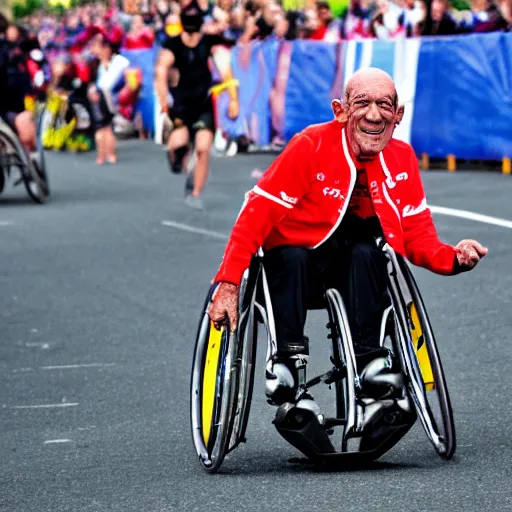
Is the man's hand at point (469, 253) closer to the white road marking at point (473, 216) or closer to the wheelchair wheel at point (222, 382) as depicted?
the wheelchair wheel at point (222, 382)

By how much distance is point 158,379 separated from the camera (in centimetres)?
761

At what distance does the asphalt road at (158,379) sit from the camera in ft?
16.7

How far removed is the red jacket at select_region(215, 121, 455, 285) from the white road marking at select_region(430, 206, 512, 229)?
7.45 meters

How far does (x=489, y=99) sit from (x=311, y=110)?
424cm

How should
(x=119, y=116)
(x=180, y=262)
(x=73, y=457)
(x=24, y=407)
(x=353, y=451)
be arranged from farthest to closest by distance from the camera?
(x=119, y=116)
(x=180, y=262)
(x=24, y=407)
(x=73, y=457)
(x=353, y=451)

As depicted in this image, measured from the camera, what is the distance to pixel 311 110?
20984mm

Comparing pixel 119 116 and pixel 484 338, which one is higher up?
pixel 484 338

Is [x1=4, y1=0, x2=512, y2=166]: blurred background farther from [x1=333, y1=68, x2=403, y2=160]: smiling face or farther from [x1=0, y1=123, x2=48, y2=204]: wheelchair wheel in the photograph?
[x1=333, y1=68, x2=403, y2=160]: smiling face

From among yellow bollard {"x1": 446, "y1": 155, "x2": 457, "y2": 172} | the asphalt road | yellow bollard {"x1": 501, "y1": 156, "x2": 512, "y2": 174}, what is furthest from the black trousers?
yellow bollard {"x1": 446, "y1": 155, "x2": 457, "y2": 172}

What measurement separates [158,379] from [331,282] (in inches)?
92.2

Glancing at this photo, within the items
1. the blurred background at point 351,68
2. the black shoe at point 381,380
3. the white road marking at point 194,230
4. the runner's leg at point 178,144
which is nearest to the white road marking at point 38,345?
the black shoe at point 381,380

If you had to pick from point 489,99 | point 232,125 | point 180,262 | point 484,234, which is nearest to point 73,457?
point 180,262

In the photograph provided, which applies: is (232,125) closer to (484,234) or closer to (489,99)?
(489,99)

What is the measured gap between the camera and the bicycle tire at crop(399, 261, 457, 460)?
5.16 m
